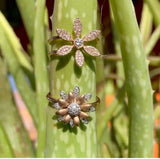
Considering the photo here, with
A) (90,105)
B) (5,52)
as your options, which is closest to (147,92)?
(90,105)

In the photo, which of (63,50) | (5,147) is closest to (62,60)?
(63,50)

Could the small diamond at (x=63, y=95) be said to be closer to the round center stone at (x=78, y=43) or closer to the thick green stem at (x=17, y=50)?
the round center stone at (x=78, y=43)

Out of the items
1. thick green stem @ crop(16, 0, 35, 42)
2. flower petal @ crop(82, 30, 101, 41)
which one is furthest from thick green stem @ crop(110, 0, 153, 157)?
thick green stem @ crop(16, 0, 35, 42)

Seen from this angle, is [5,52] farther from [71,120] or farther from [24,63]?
[71,120]

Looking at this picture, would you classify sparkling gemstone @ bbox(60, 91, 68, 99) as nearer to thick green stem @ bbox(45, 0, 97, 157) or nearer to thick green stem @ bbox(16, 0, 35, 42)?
thick green stem @ bbox(45, 0, 97, 157)

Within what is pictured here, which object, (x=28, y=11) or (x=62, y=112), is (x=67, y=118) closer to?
(x=62, y=112)

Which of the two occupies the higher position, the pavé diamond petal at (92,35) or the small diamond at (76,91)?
the pavé diamond petal at (92,35)

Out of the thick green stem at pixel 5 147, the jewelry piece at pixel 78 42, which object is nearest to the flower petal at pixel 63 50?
the jewelry piece at pixel 78 42
